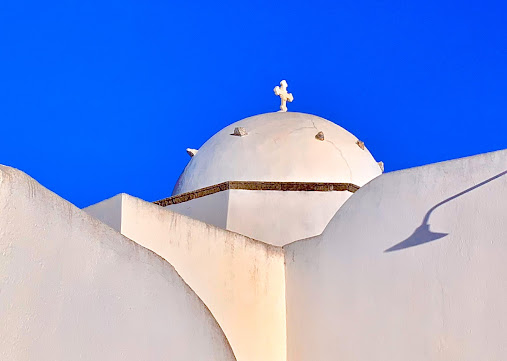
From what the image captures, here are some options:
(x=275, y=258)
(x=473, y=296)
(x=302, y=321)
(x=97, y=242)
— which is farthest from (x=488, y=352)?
(x=97, y=242)

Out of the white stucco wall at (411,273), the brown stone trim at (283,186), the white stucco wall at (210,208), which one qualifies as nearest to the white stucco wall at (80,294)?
the white stucco wall at (411,273)

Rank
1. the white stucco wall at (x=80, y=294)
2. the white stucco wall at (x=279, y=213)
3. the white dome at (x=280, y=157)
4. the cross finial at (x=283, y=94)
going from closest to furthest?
1. the white stucco wall at (x=80, y=294)
2. the white stucco wall at (x=279, y=213)
3. the white dome at (x=280, y=157)
4. the cross finial at (x=283, y=94)

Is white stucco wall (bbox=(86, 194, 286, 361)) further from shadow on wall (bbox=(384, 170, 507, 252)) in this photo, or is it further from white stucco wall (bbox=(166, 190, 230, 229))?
white stucco wall (bbox=(166, 190, 230, 229))

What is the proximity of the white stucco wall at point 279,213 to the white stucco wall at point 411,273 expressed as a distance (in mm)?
1470

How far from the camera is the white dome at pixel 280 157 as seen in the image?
9070 mm

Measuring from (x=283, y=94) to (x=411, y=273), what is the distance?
16.8 feet

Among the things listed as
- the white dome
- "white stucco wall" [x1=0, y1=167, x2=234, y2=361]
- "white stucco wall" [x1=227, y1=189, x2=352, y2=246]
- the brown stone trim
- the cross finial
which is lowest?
"white stucco wall" [x1=0, y1=167, x2=234, y2=361]

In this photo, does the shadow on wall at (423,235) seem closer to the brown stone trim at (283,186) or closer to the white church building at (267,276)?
the white church building at (267,276)

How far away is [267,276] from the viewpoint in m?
7.05

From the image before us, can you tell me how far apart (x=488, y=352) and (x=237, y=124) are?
17.7 feet

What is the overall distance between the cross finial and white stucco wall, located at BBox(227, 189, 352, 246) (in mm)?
→ 2191

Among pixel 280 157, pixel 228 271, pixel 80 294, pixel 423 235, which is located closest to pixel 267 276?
pixel 228 271

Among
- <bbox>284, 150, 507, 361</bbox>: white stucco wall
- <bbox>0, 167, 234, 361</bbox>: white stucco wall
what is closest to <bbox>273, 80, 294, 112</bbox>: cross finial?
<bbox>284, 150, 507, 361</bbox>: white stucco wall

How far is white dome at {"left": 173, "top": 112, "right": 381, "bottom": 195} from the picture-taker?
29.8 ft
